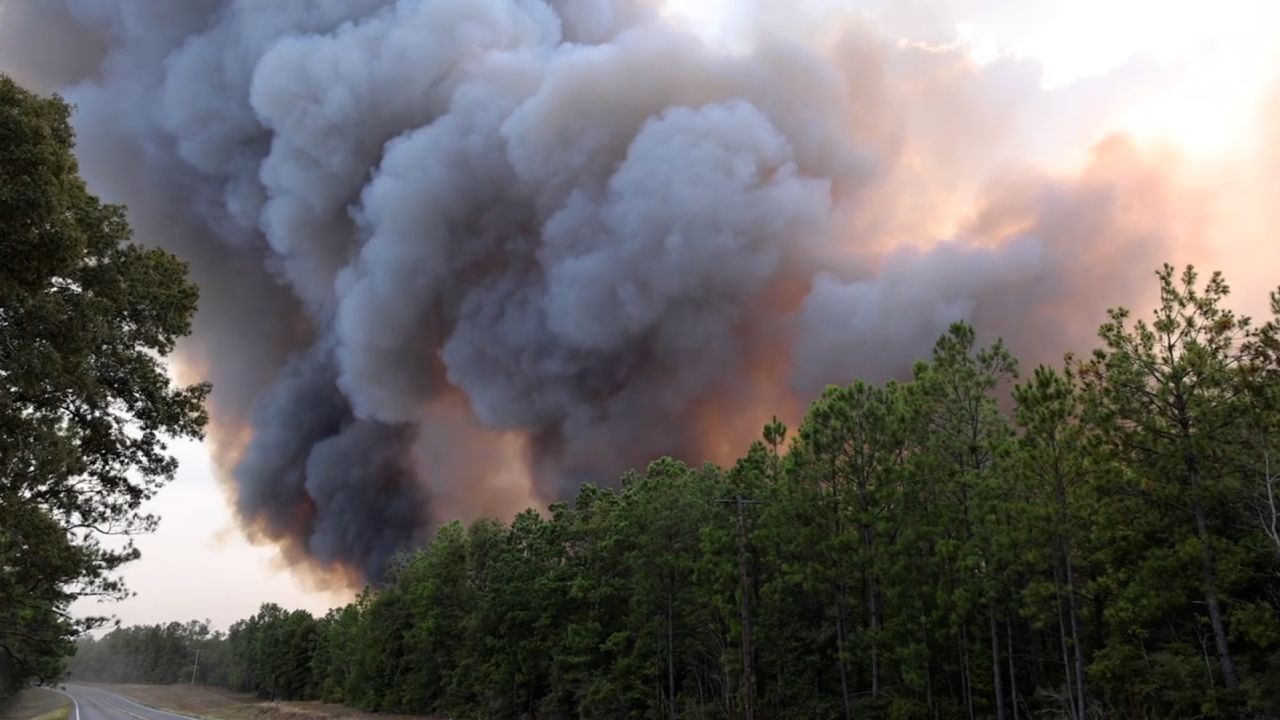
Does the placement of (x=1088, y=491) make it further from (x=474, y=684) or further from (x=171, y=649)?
(x=171, y=649)

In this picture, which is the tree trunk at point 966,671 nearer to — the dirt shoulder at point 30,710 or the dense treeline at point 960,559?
the dense treeline at point 960,559

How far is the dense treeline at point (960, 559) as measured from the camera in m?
21.1

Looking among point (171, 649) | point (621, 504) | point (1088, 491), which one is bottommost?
point (171, 649)

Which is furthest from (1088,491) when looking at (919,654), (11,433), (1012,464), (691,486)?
(11,433)

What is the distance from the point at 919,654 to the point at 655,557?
1572 cm

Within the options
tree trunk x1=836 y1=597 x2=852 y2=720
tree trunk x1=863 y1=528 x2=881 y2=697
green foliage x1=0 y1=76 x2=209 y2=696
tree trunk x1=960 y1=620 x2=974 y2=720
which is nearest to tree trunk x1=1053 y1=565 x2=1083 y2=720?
tree trunk x1=960 y1=620 x2=974 y2=720

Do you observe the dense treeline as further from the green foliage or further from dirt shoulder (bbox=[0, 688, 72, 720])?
dirt shoulder (bbox=[0, 688, 72, 720])

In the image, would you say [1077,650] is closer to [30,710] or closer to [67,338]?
[67,338]

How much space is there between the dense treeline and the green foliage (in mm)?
20988

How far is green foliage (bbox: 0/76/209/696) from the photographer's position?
11.6 metres

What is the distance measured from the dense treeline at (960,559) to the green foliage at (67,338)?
21.0 meters

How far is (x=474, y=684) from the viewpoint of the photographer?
55.6 metres

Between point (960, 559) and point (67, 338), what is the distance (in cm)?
2545

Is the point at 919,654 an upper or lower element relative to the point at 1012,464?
lower
